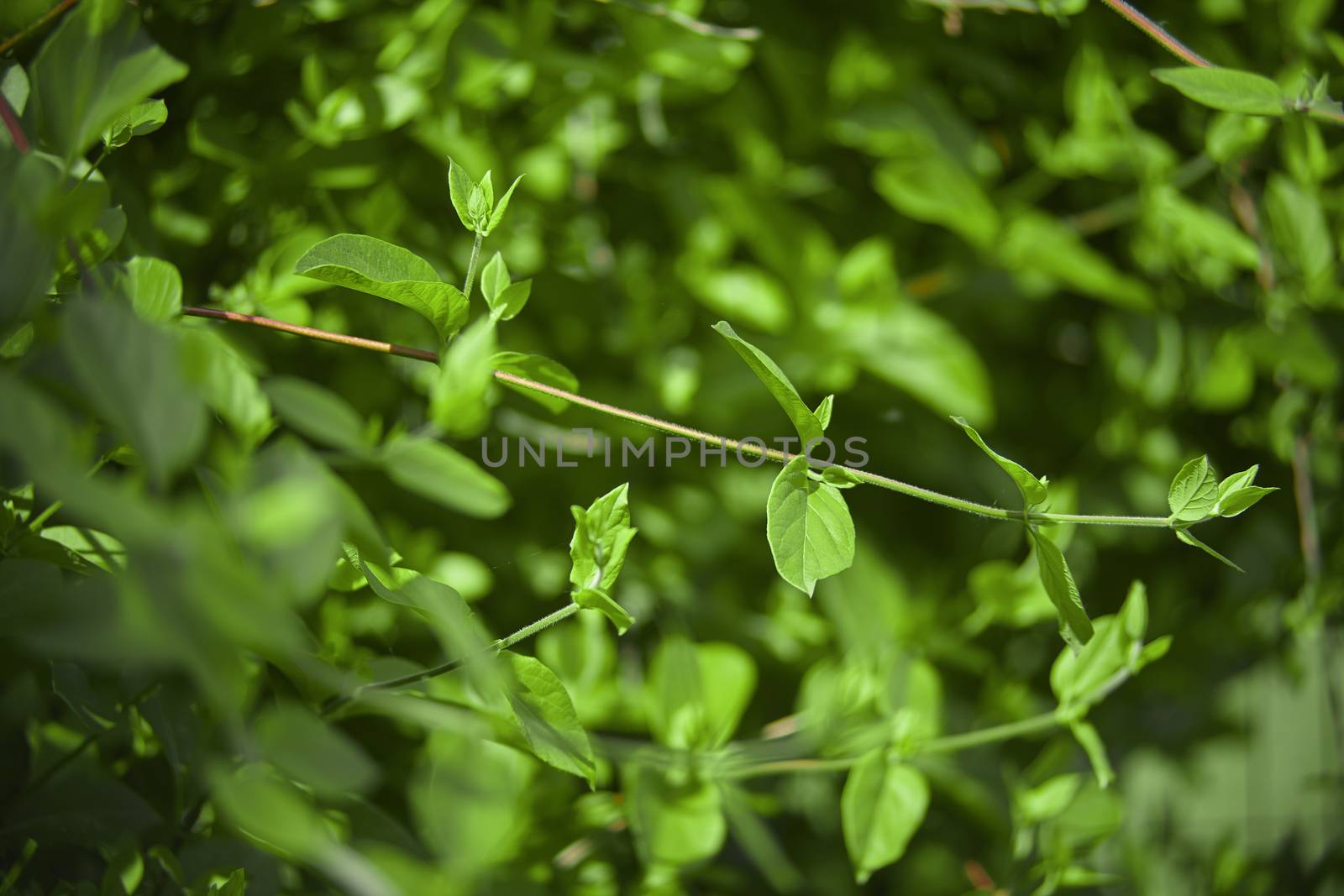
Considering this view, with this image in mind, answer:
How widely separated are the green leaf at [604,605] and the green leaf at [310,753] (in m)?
0.09

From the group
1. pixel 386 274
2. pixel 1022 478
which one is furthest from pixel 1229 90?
pixel 386 274

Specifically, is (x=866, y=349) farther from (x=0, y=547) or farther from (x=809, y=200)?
(x=0, y=547)

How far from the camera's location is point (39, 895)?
0.27 meters

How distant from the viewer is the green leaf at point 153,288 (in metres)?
0.23

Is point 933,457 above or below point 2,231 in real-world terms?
below

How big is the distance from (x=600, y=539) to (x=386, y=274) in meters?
0.08

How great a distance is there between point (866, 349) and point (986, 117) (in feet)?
0.77

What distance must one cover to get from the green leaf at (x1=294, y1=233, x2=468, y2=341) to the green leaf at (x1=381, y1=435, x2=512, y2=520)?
0.05 meters

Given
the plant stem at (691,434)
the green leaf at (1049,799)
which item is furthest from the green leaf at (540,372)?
the green leaf at (1049,799)

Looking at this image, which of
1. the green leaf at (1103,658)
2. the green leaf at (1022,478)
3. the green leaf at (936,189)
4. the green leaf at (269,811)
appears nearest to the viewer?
the green leaf at (269,811)

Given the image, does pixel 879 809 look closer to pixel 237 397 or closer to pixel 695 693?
pixel 695 693

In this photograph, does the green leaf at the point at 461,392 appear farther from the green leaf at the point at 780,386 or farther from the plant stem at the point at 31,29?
the plant stem at the point at 31,29

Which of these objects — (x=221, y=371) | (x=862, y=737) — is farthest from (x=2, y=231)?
(x=862, y=737)

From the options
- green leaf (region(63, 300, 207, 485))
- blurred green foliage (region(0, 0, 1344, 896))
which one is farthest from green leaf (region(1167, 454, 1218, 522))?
green leaf (region(63, 300, 207, 485))
